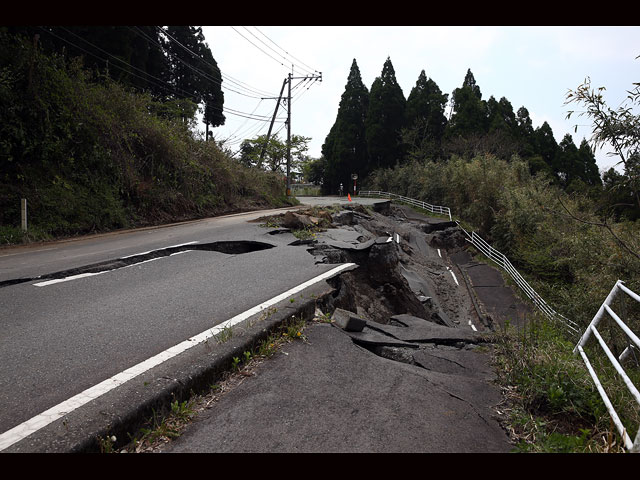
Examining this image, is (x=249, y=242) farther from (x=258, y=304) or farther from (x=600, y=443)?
(x=600, y=443)

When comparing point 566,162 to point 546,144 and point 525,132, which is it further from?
point 525,132

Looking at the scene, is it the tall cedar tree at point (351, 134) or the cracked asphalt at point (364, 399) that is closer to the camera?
the cracked asphalt at point (364, 399)

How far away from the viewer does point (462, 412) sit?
9.23 ft

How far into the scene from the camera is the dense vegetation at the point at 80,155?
10.0 metres

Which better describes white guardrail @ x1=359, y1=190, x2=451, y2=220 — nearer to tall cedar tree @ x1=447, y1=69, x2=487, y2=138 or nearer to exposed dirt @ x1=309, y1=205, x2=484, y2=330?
exposed dirt @ x1=309, y1=205, x2=484, y2=330

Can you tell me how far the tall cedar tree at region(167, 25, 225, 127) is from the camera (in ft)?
98.5

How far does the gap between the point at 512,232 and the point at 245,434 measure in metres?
19.2

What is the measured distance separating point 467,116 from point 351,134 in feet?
45.1

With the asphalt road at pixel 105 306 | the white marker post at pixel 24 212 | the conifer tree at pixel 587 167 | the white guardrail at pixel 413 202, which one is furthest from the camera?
the conifer tree at pixel 587 167

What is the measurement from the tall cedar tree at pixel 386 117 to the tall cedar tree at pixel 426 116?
1.46 meters

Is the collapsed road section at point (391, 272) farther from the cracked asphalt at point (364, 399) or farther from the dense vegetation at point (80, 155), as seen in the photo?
the dense vegetation at point (80, 155)

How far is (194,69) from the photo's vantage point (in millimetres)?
30078

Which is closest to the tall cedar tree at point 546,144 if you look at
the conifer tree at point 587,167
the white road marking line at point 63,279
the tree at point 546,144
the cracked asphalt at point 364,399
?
the tree at point 546,144

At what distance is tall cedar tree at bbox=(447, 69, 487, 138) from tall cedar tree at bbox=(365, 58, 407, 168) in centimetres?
623
